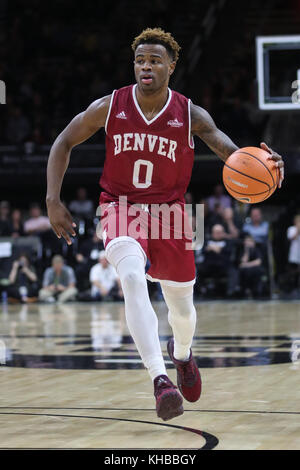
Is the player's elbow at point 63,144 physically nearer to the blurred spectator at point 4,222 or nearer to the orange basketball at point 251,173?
the orange basketball at point 251,173

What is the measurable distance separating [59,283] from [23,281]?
0.79 meters

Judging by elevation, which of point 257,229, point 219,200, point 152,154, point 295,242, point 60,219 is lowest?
point 295,242

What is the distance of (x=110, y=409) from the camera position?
4762 millimetres

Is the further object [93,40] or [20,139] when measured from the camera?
[93,40]

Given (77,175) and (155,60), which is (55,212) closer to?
(155,60)

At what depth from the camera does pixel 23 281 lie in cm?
1586

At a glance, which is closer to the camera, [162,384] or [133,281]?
[162,384]

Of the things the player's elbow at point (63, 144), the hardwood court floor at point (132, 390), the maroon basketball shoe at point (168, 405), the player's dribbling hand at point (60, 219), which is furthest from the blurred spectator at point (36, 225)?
the maroon basketball shoe at point (168, 405)

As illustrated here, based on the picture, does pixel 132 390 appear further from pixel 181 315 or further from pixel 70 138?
pixel 70 138

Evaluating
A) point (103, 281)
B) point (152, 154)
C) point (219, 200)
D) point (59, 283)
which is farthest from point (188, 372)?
point (219, 200)

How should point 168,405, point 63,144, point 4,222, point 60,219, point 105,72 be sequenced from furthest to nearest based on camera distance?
point 105,72 < point 4,222 < point 63,144 < point 60,219 < point 168,405

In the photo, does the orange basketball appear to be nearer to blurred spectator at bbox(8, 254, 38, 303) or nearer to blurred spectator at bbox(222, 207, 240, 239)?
blurred spectator at bbox(222, 207, 240, 239)

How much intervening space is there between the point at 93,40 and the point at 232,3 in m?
3.36

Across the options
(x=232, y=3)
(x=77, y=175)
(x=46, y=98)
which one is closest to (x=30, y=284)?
(x=77, y=175)
